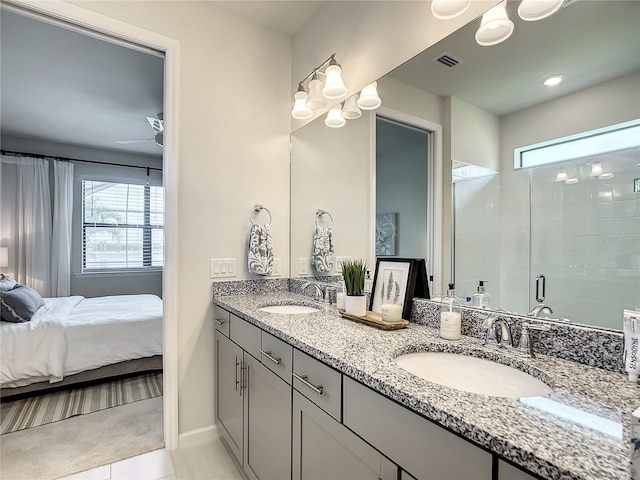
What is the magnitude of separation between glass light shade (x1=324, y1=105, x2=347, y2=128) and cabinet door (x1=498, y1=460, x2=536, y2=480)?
1803mm

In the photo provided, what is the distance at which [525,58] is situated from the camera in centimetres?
110

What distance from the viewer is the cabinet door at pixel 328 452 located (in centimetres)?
82

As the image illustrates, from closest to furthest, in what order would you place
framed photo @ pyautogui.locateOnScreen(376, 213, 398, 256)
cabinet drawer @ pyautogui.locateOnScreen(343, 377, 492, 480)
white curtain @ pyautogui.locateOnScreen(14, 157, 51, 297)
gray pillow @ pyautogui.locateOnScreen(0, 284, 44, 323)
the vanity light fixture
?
cabinet drawer @ pyautogui.locateOnScreen(343, 377, 492, 480), framed photo @ pyautogui.locateOnScreen(376, 213, 398, 256), the vanity light fixture, gray pillow @ pyautogui.locateOnScreen(0, 284, 44, 323), white curtain @ pyautogui.locateOnScreen(14, 157, 51, 297)

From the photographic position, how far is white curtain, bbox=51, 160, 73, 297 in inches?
177

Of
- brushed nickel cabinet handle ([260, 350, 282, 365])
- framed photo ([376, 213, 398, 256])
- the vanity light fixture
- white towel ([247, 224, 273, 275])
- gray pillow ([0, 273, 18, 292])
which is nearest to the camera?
brushed nickel cabinet handle ([260, 350, 282, 365])

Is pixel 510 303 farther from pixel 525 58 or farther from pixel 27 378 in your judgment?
pixel 27 378

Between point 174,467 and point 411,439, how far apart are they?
64.9 inches

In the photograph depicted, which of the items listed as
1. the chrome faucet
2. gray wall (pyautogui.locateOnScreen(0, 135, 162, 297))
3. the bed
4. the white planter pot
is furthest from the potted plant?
gray wall (pyautogui.locateOnScreen(0, 135, 162, 297))

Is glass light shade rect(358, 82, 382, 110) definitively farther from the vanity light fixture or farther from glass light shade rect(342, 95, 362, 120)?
the vanity light fixture

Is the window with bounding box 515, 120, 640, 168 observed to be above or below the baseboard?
above

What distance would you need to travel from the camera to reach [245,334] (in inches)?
63.2

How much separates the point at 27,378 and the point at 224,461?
180 centimetres

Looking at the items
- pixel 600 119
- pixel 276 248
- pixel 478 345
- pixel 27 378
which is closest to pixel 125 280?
pixel 27 378

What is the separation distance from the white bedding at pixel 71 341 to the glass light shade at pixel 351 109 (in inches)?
94.5
